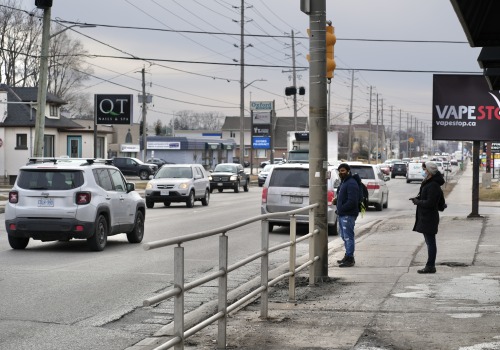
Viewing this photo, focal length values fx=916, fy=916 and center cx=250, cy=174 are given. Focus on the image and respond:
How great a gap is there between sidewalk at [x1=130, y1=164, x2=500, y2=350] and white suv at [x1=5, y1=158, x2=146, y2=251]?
4666mm

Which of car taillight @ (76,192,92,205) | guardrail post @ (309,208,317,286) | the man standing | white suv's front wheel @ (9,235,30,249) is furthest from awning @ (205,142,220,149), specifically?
guardrail post @ (309,208,317,286)

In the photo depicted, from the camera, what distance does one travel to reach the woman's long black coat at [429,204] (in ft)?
48.3

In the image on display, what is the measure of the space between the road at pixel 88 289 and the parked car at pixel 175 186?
13154 millimetres

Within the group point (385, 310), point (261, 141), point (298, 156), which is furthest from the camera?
point (261, 141)

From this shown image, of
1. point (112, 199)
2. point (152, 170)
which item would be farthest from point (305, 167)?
point (152, 170)

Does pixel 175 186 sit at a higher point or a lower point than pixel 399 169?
higher

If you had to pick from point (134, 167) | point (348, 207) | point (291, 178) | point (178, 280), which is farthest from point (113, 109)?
point (178, 280)

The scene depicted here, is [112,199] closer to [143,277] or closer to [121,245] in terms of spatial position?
[121,245]

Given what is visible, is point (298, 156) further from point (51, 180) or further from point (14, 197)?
point (14, 197)

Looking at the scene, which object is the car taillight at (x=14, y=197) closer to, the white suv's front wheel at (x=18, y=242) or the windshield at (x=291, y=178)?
the white suv's front wheel at (x=18, y=242)

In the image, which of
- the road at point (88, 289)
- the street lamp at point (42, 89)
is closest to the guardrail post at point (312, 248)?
the road at point (88, 289)

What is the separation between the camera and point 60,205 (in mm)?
17875

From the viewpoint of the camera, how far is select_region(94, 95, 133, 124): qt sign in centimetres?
6283

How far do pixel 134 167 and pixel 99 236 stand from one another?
59035 millimetres
